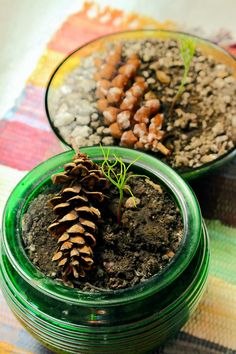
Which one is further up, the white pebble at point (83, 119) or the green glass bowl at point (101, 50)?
the green glass bowl at point (101, 50)

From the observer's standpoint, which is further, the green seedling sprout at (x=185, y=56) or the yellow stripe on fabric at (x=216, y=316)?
the green seedling sprout at (x=185, y=56)

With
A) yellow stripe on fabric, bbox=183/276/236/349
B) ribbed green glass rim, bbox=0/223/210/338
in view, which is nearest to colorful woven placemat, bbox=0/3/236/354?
yellow stripe on fabric, bbox=183/276/236/349

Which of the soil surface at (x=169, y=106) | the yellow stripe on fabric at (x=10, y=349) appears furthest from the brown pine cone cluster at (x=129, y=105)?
the yellow stripe on fabric at (x=10, y=349)

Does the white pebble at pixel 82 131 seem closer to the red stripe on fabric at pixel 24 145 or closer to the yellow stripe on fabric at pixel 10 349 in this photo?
Answer: the red stripe on fabric at pixel 24 145

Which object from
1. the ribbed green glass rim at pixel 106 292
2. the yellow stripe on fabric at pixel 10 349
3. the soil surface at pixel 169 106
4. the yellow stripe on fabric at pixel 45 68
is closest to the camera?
the ribbed green glass rim at pixel 106 292

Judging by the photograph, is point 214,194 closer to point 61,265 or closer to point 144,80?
point 144,80

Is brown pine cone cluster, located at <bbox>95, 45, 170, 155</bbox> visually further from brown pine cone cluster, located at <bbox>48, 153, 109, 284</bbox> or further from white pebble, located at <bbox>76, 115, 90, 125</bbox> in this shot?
brown pine cone cluster, located at <bbox>48, 153, 109, 284</bbox>
